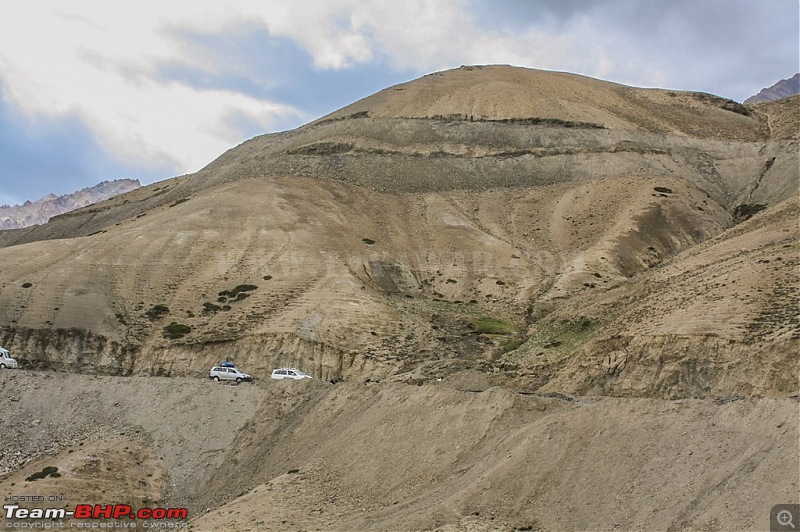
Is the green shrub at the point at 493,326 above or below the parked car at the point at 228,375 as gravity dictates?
→ above

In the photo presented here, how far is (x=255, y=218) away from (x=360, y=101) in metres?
56.4

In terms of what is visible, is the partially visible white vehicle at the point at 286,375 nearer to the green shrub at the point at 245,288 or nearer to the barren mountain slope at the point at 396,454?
the barren mountain slope at the point at 396,454

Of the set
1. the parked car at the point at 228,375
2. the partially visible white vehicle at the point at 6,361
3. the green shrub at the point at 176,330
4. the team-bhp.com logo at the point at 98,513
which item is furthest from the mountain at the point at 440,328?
the partially visible white vehicle at the point at 6,361

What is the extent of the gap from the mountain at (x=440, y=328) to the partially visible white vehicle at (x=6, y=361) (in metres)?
3.45

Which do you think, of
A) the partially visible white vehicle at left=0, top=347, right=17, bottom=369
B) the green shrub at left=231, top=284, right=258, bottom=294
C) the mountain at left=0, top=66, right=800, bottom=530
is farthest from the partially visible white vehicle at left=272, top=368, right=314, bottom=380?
the partially visible white vehicle at left=0, top=347, right=17, bottom=369

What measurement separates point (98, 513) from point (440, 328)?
33.0 m

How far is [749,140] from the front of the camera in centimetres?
Result: 10750

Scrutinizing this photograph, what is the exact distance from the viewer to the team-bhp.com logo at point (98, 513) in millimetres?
35188

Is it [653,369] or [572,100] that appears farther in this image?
[572,100]

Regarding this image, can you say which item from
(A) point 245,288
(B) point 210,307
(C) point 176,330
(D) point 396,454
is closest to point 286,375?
(C) point 176,330

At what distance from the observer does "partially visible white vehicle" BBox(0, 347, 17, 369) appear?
1995 inches

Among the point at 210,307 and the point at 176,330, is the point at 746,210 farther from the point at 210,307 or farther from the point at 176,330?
the point at 176,330

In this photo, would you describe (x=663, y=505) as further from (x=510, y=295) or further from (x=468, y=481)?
(x=510, y=295)

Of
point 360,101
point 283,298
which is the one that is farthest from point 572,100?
point 283,298
